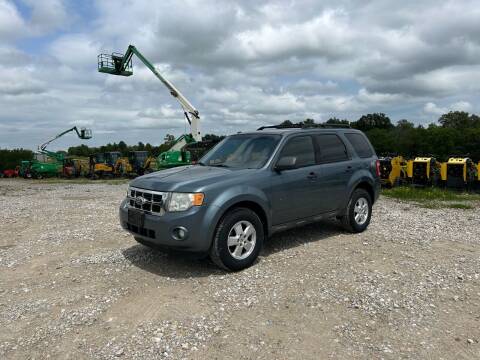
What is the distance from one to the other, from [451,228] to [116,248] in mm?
6239

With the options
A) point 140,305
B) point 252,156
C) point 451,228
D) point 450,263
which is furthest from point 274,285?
point 451,228

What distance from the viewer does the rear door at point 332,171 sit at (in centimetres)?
640

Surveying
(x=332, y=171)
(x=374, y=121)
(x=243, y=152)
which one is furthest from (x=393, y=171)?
(x=374, y=121)

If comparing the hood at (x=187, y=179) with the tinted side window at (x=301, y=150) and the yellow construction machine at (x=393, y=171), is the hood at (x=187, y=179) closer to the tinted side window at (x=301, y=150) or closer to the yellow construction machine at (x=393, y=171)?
the tinted side window at (x=301, y=150)

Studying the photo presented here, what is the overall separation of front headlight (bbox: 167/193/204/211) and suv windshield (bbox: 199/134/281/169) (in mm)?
1120

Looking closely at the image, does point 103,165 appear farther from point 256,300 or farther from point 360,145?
point 256,300

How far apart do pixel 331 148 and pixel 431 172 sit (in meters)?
9.46

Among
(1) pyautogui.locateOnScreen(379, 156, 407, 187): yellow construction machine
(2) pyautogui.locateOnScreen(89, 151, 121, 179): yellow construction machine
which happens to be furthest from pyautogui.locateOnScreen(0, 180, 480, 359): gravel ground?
(2) pyautogui.locateOnScreen(89, 151, 121, 179): yellow construction machine

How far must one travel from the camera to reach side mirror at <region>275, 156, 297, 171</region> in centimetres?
557

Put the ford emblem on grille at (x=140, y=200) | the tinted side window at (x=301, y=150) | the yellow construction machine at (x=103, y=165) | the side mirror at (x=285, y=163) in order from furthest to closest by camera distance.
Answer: the yellow construction machine at (x=103, y=165), the tinted side window at (x=301, y=150), the side mirror at (x=285, y=163), the ford emblem on grille at (x=140, y=200)

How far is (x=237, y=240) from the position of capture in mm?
5156

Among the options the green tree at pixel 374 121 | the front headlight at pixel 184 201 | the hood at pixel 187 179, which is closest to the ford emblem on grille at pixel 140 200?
the hood at pixel 187 179

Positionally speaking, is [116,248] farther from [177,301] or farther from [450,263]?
[450,263]

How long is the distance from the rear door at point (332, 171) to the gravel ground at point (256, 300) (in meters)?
0.70
